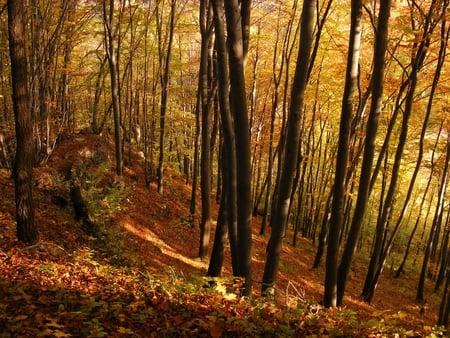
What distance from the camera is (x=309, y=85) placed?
17.7 m

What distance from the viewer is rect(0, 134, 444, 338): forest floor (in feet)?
13.8

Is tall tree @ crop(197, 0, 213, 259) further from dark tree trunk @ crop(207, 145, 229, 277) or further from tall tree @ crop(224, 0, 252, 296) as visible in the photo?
tall tree @ crop(224, 0, 252, 296)

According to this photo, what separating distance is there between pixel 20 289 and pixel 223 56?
4371 mm

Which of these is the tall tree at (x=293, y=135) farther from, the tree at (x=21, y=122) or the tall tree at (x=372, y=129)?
the tree at (x=21, y=122)

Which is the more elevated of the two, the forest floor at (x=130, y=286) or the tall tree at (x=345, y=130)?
the tall tree at (x=345, y=130)

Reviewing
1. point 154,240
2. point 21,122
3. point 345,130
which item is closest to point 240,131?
point 345,130

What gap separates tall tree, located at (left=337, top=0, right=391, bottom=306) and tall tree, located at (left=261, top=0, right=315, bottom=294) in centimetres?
186

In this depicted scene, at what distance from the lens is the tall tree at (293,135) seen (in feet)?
16.6

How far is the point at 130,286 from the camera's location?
5.71 meters

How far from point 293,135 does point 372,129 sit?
89.8 inches

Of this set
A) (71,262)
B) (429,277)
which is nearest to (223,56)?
(71,262)

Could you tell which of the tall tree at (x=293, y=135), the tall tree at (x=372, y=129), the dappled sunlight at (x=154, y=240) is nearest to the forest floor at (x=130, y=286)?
the dappled sunlight at (x=154, y=240)

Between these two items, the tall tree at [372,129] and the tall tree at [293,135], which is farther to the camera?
the tall tree at [372,129]

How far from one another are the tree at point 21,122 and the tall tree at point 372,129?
6060mm
